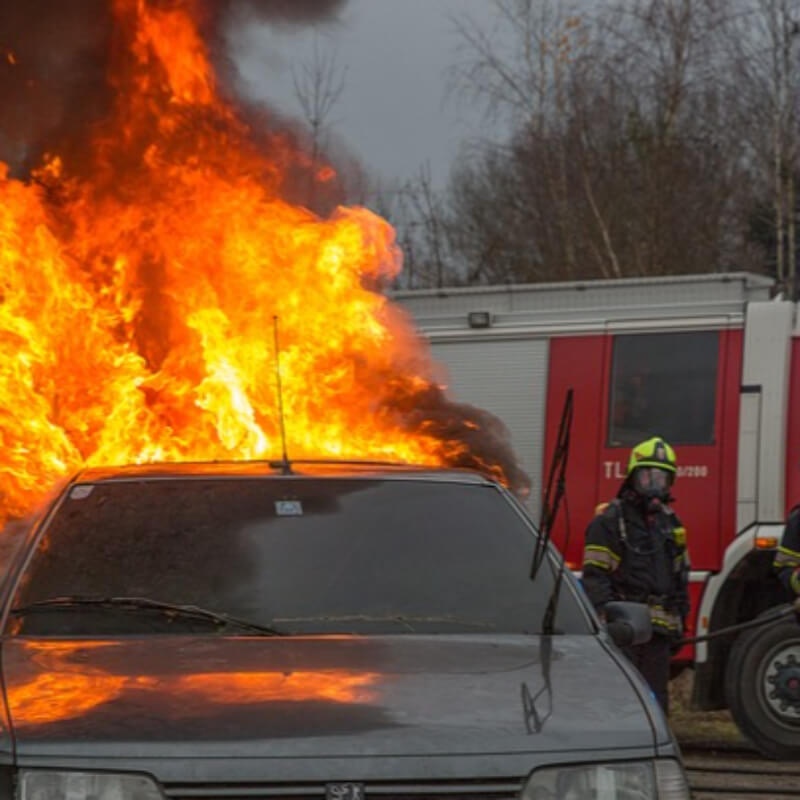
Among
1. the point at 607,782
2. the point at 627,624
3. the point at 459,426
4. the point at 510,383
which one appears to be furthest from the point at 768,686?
the point at 607,782

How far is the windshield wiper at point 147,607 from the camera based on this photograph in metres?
5.11

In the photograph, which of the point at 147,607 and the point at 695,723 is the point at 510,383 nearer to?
the point at 695,723

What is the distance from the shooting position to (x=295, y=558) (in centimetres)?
545

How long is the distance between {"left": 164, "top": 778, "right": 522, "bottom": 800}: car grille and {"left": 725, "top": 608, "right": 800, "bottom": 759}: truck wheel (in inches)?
305

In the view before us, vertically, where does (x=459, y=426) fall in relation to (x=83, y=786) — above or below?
above

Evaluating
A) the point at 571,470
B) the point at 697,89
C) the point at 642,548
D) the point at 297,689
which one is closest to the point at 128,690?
the point at 297,689

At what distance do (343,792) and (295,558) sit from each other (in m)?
1.42

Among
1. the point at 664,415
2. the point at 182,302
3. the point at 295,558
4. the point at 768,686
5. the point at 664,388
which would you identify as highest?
the point at 182,302

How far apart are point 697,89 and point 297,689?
2812 cm

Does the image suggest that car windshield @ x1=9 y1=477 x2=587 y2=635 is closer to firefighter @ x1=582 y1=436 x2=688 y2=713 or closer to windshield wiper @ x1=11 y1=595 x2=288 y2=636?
windshield wiper @ x1=11 y1=595 x2=288 y2=636

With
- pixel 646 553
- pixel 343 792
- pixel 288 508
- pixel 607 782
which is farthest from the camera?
pixel 646 553

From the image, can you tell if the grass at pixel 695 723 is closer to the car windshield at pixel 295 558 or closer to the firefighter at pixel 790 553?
the firefighter at pixel 790 553

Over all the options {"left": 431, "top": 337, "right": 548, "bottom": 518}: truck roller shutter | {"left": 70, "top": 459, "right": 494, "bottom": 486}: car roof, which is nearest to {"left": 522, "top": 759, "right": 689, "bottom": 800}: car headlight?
{"left": 70, "top": 459, "right": 494, "bottom": 486}: car roof

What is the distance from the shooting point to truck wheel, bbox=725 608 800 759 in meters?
11.6
